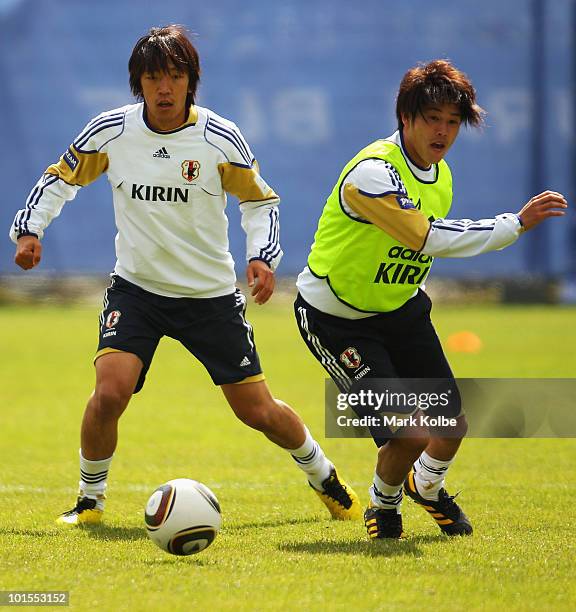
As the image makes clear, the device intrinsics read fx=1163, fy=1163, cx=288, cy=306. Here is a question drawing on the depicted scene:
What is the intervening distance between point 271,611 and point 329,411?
8.68 feet

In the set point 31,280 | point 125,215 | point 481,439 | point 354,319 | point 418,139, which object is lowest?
point 31,280

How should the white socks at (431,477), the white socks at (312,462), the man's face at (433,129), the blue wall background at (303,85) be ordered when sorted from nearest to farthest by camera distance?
the man's face at (433,129) → the white socks at (431,477) → the white socks at (312,462) → the blue wall background at (303,85)

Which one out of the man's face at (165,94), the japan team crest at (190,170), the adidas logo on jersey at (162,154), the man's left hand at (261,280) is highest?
the man's face at (165,94)

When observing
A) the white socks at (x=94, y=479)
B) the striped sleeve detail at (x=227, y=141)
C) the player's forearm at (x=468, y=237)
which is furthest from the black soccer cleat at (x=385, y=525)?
the striped sleeve detail at (x=227, y=141)

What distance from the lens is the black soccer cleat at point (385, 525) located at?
219 inches

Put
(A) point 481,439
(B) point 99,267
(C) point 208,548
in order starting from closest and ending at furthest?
(C) point 208,548, (A) point 481,439, (B) point 99,267

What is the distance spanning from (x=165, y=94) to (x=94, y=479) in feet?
6.54

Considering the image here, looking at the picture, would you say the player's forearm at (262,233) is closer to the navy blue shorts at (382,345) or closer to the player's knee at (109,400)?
the navy blue shorts at (382,345)

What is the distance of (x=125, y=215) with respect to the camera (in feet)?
19.5

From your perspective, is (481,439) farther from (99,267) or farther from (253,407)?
(99,267)

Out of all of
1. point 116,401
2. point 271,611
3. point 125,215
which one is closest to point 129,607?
point 271,611

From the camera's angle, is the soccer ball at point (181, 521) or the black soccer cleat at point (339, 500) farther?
the black soccer cleat at point (339, 500)

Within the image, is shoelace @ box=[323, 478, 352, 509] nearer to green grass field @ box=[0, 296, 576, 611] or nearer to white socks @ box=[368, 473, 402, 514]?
green grass field @ box=[0, 296, 576, 611]

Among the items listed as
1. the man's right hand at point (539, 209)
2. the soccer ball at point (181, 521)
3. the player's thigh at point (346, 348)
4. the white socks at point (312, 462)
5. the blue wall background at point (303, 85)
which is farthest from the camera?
the blue wall background at point (303, 85)
